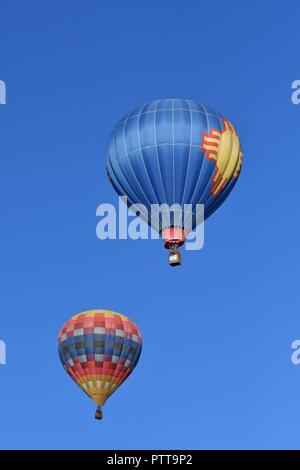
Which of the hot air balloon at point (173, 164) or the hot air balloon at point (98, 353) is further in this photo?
the hot air balloon at point (98, 353)

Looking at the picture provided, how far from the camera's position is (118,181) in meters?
44.0

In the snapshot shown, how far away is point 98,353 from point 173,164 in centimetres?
789

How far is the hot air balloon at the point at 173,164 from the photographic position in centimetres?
4300

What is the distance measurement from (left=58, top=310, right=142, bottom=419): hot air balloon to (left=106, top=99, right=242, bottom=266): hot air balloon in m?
5.26

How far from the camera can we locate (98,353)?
153 feet

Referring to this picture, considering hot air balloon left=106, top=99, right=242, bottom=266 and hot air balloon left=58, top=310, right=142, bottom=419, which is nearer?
hot air balloon left=106, top=99, right=242, bottom=266

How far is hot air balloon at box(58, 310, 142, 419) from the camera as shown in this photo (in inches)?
1829

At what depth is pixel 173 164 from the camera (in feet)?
141

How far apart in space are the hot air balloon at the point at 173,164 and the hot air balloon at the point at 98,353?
5.26m

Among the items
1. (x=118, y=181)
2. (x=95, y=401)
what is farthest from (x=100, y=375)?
(x=118, y=181)

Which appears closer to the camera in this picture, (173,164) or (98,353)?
(173,164)

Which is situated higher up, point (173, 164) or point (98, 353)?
point (173, 164)

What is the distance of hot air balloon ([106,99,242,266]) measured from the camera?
1693 inches

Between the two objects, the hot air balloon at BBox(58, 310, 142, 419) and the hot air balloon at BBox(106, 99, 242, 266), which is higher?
the hot air balloon at BBox(106, 99, 242, 266)
